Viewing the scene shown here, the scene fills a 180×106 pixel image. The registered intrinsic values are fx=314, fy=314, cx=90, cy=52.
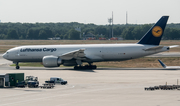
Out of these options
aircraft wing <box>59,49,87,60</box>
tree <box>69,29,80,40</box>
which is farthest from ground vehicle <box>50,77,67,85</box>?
tree <box>69,29,80,40</box>

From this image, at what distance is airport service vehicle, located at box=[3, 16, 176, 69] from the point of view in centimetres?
4934

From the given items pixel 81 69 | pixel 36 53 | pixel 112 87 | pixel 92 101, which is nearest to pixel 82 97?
pixel 92 101

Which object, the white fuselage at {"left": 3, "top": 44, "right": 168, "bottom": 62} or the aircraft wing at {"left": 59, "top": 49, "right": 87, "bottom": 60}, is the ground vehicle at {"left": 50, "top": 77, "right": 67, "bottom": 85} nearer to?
the aircraft wing at {"left": 59, "top": 49, "right": 87, "bottom": 60}

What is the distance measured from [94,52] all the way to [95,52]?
6.5 inches

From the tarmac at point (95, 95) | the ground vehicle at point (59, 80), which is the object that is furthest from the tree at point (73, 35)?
the ground vehicle at point (59, 80)

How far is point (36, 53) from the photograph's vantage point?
52469 mm

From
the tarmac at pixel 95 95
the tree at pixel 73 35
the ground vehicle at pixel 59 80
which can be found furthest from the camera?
the tree at pixel 73 35

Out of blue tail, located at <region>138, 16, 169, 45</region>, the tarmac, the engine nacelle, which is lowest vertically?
the tarmac

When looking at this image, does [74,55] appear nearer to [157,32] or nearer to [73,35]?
[157,32]

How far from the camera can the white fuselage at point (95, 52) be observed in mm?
50344

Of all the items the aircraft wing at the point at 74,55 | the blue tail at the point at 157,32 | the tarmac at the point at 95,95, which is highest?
the blue tail at the point at 157,32

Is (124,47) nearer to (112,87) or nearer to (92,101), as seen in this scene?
(112,87)

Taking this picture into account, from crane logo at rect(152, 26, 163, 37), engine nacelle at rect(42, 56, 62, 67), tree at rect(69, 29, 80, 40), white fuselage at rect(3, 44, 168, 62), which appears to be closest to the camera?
engine nacelle at rect(42, 56, 62, 67)

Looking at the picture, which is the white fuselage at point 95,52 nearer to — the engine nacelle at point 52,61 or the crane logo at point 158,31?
the crane logo at point 158,31
